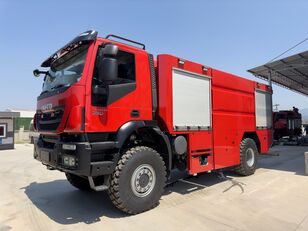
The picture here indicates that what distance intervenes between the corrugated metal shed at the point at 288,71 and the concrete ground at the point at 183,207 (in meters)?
7.90

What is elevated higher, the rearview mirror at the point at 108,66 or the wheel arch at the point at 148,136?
the rearview mirror at the point at 108,66

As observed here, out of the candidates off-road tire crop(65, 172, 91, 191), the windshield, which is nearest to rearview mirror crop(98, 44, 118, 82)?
the windshield

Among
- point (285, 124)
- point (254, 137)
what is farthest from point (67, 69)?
point (285, 124)

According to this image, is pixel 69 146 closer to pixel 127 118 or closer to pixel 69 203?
pixel 127 118

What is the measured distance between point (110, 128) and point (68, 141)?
734 millimetres

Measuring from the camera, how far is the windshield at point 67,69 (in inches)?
184

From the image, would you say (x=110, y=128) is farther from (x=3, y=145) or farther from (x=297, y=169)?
(x=3, y=145)

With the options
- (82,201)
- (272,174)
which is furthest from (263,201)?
(82,201)

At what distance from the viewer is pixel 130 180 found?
4.68 metres

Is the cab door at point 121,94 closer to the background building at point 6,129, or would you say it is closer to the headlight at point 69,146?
the headlight at point 69,146

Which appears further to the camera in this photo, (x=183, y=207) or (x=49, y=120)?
(x=183, y=207)

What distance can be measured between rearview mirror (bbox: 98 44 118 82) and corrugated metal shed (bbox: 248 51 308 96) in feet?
37.1

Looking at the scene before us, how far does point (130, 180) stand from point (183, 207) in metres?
1.25

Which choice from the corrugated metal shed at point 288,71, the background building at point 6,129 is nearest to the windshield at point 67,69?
the corrugated metal shed at point 288,71
